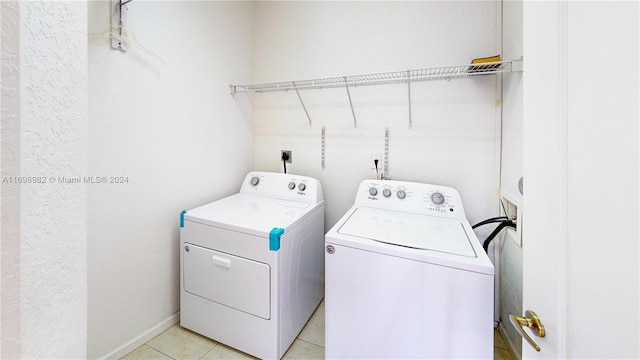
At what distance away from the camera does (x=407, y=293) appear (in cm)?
108

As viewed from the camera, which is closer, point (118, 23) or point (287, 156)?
point (118, 23)

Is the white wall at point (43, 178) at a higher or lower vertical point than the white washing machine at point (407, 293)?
higher

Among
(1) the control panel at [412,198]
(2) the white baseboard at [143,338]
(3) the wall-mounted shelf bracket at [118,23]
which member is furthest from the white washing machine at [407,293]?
(3) the wall-mounted shelf bracket at [118,23]

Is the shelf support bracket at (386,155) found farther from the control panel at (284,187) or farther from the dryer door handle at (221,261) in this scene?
the dryer door handle at (221,261)

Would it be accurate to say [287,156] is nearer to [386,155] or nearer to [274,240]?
[386,155]

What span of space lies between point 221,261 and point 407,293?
42.1 inches

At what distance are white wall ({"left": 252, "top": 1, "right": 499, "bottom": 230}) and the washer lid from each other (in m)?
0.42

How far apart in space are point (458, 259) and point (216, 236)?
1311 mm

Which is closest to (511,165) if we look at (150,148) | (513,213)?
(513,213)

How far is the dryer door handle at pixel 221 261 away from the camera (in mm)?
1449

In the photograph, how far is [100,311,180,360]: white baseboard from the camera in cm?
138

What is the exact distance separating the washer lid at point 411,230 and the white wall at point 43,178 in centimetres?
102

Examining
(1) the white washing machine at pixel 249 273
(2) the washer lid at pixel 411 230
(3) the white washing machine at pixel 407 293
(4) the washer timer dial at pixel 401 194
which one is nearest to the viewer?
(3) the white washing machine at pixel 407 293

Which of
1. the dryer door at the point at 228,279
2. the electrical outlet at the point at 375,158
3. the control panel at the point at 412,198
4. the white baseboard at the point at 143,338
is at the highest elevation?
the electrical outlet at the point at 375,158
